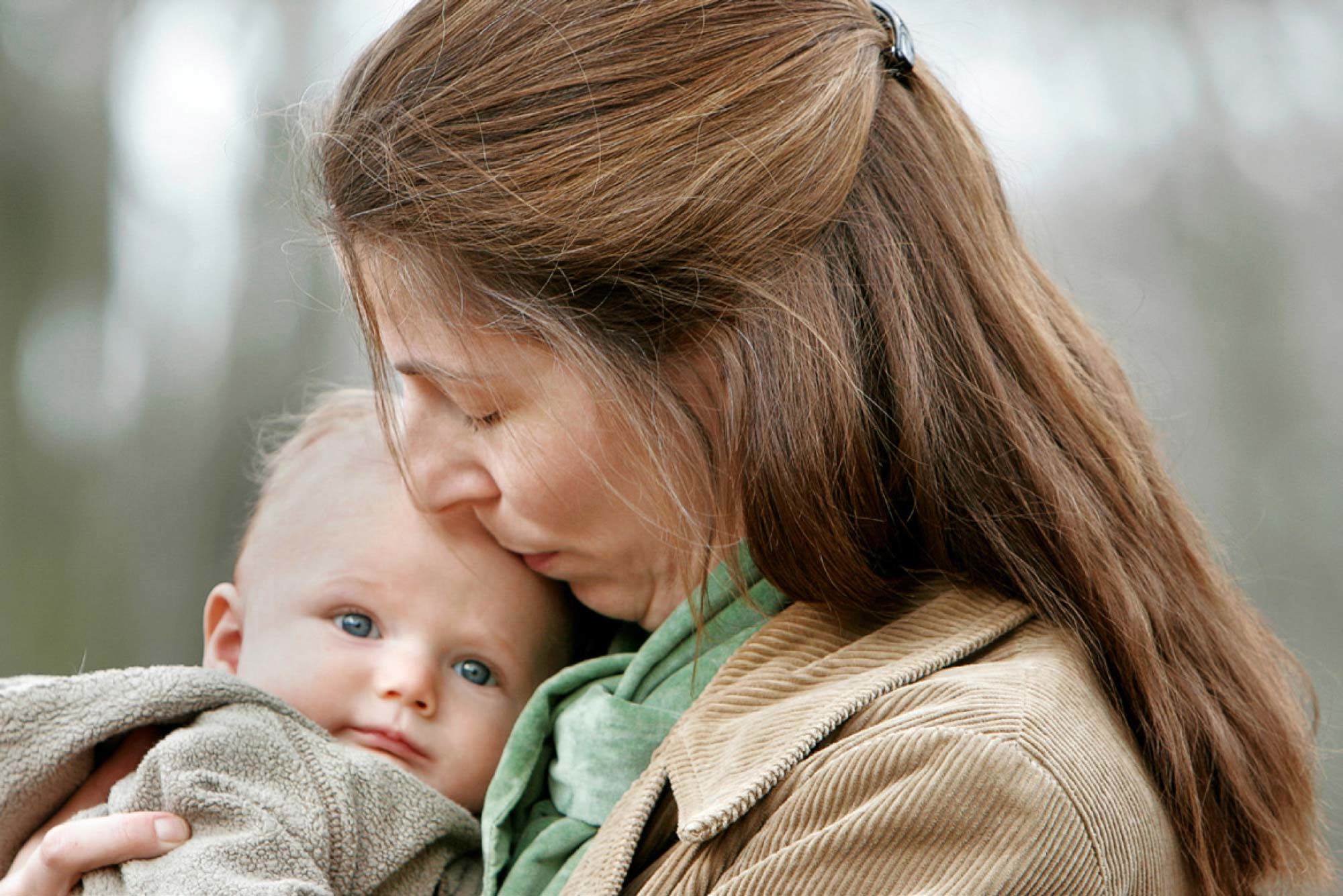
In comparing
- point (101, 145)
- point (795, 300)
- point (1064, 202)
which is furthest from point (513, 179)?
point (101, 145)

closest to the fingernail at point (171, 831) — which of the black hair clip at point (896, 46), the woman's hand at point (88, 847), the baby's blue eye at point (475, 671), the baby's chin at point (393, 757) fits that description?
the woman's hand at point (88, 847)

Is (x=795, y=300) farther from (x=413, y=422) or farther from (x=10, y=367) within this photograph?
(x=10, y=367)

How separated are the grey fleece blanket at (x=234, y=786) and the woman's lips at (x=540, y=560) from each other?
9.3 inches

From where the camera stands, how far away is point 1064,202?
2615mm

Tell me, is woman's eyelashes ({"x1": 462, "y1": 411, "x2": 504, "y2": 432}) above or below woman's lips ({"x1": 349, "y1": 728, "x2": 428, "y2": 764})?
above

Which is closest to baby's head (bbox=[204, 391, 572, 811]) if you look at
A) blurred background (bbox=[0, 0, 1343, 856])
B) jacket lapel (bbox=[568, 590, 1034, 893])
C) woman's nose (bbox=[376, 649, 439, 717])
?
woman's nose (bbox=[376, 649, 439, 717])

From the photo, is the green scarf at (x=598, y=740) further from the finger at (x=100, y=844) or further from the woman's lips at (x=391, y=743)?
the finger at (x=100, y=844)

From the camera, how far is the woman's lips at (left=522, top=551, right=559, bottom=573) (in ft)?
4.18

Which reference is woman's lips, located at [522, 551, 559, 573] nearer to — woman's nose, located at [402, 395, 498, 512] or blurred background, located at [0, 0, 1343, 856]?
woman's nose, located at [402, 395, 498, 512]

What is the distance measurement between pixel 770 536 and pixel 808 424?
0.10 metres

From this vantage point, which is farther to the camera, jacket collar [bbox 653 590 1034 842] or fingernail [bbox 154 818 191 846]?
fingernail [bbox 154 818 191 846]

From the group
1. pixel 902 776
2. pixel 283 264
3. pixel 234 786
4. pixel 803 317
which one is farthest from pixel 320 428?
pixel 283 264

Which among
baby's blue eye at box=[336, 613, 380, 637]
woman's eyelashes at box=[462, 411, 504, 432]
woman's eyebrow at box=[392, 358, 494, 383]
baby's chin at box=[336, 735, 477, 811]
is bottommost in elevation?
baby's chin at box=[336, 735, 477, 811]

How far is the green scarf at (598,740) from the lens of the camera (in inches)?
44.1
